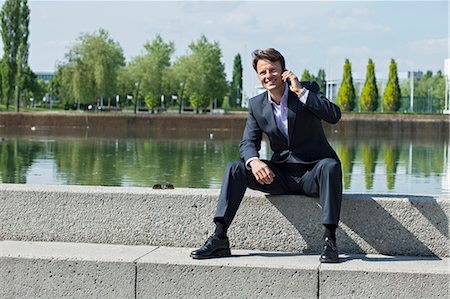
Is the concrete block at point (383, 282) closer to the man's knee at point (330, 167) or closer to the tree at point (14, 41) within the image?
the man's knee at point (330, 167)

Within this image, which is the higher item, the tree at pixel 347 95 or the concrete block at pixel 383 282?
the tree at pixel 347 95

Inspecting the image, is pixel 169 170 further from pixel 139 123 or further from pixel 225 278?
pixel 139 123

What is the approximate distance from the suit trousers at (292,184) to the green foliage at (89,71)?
5273 centimetres

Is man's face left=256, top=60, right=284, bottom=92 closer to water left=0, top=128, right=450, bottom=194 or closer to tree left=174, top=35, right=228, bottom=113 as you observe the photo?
water left=0, top=128, right=450, bottom=194

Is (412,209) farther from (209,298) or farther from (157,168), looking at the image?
(157,168)

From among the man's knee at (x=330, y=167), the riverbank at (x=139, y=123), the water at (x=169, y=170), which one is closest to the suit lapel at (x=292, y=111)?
the man's knee at (x=330, y=167)

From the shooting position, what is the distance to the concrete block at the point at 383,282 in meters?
3.95

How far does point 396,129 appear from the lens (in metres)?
50.0

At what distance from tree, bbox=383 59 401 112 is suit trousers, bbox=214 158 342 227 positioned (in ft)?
205

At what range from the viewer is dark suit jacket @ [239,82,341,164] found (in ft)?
14.6

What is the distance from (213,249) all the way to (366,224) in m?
0.91

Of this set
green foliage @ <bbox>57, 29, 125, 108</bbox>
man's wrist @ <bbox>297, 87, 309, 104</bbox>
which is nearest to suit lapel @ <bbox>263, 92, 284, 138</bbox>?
man's wrist @ <bbox>297, 87, 309, 104</bbox>

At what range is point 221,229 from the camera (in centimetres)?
435

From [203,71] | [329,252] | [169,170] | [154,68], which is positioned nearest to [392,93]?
[203,71]
